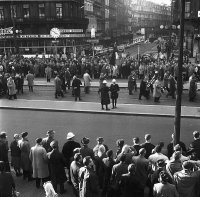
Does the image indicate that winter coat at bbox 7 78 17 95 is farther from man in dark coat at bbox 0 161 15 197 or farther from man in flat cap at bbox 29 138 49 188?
man in dark coat at bbox 0 161 15 197

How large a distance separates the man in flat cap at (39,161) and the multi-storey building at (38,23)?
41.4m

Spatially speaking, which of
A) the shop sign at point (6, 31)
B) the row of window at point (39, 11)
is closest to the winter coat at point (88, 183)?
the shop sign at point (6, 31)

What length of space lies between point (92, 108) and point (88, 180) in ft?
38.8

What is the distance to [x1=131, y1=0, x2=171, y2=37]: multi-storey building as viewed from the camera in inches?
5851

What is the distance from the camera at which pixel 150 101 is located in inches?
834

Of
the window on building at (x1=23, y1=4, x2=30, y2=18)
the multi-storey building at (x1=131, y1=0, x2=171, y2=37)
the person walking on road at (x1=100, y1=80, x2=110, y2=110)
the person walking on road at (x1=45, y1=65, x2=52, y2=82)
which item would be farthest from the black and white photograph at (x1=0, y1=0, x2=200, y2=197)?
the multi-storey building at (x1=131, y1=0, x2=171, y2=37)

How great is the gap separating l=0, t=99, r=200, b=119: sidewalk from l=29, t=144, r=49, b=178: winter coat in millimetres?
9111

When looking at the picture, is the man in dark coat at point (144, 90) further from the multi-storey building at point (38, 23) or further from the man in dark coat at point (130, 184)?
the multi-storey building at point (38, 23)

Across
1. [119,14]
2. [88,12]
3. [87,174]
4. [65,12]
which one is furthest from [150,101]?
[119,14]

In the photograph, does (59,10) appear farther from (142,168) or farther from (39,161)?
(142,168)

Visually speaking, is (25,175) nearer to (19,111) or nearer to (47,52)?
(19,111)

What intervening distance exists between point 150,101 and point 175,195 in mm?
14338

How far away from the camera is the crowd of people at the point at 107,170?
755cm

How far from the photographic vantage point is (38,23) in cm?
5278
